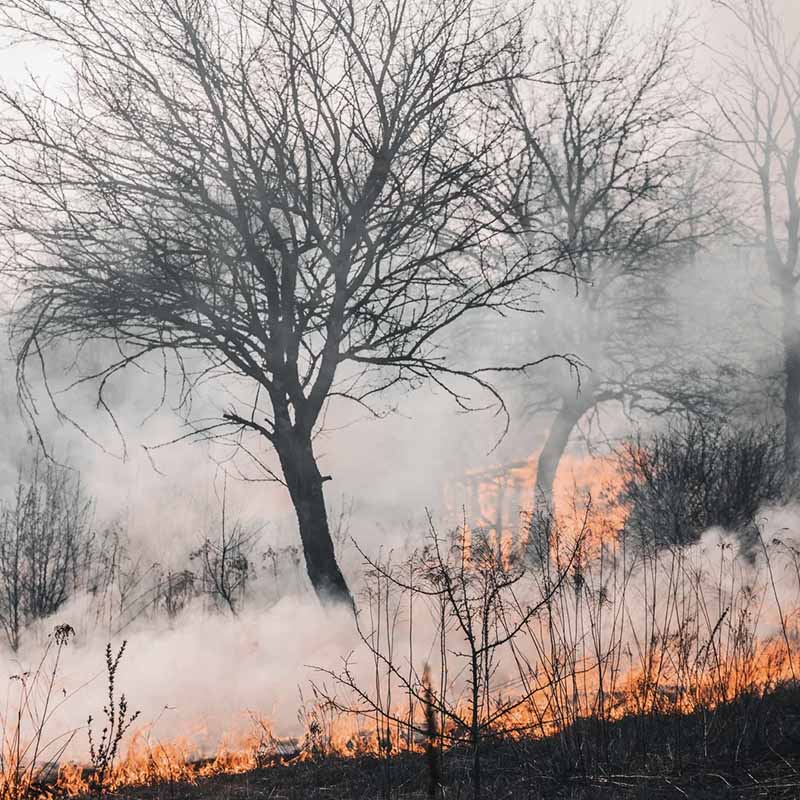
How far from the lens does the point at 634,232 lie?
13680 mm

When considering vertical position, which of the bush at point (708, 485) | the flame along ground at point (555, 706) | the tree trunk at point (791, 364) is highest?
the tree trunk at point (791, 364)

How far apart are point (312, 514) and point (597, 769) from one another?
3.15m

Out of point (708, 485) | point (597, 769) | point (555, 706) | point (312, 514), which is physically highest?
point (708, 485)

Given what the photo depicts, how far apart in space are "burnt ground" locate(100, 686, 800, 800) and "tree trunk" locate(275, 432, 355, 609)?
211 cm

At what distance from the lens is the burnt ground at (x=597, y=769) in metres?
3.69

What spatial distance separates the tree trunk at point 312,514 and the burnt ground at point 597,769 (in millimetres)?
Answer: 2109

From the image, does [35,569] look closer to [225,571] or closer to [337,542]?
[225,571]

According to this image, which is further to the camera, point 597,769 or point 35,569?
point 35,569

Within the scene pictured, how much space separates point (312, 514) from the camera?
21.5ft

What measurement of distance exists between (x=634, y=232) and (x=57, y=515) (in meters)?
9.29

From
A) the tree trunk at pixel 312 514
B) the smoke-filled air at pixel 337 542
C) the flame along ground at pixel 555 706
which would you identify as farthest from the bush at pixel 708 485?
the tree trunk at pixel 312 514

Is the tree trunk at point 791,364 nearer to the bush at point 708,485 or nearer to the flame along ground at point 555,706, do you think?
the bush at point 708,485

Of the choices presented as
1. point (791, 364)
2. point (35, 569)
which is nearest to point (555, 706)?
point (35, 569)

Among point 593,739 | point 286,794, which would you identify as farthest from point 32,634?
point 593,739
